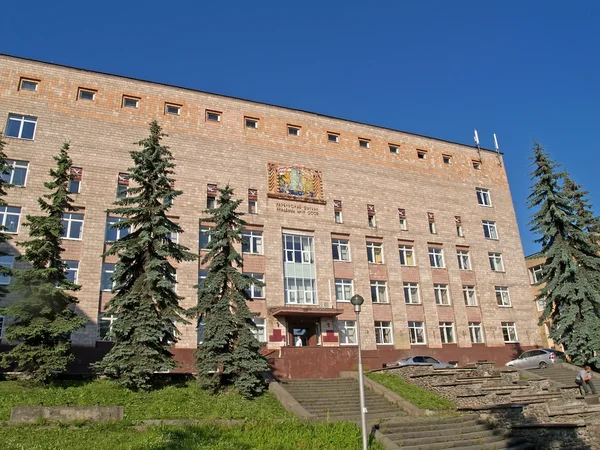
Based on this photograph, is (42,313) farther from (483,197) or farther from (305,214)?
(483,197)

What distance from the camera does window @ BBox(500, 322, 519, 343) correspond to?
117ft

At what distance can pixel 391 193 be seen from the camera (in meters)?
36.4

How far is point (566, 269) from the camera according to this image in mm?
27719

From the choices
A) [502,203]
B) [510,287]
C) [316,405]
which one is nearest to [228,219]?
[316,405]

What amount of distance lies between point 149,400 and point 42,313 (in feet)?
17.1

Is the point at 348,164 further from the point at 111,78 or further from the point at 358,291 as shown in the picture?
the point at 111,78

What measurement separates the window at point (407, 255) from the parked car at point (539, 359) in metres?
9.42

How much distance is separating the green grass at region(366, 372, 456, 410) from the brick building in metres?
2.50

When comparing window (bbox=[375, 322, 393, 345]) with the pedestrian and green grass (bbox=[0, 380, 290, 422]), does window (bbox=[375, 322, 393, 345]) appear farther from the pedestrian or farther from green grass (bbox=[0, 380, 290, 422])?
green grass (bbox=[0, 380, 290, 422])

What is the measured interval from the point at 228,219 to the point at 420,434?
11.4 m

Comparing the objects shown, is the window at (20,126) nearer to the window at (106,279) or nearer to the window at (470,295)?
the window at (106,279)

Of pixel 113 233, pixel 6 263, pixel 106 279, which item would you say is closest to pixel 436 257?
pixel 113 233

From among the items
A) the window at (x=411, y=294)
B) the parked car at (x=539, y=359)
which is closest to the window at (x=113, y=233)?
the window at (x=411, y=294)

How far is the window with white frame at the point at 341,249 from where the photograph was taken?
1289 inches
